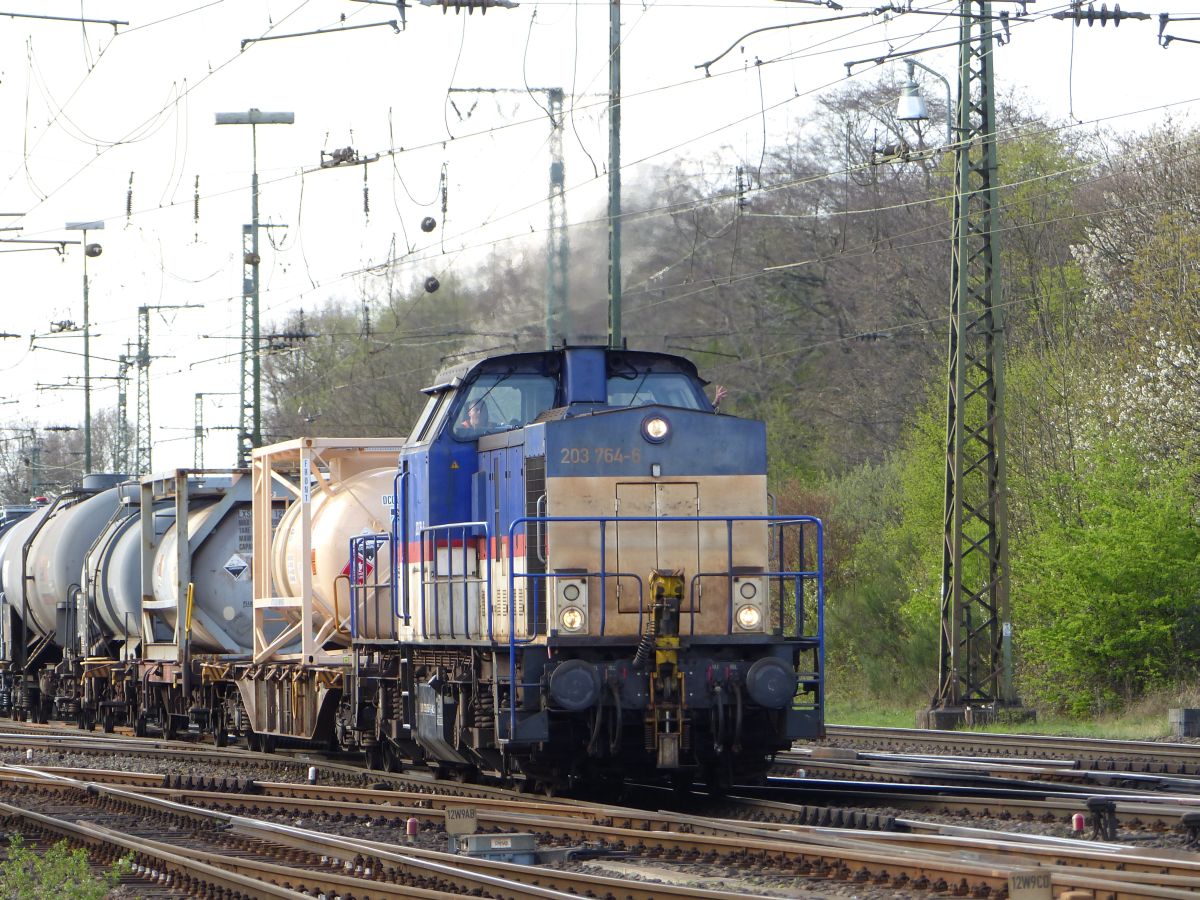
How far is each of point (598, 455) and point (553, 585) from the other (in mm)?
964

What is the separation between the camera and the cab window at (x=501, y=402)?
42.4 feet

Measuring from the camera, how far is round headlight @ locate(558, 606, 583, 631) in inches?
458

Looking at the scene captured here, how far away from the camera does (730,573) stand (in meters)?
11.8

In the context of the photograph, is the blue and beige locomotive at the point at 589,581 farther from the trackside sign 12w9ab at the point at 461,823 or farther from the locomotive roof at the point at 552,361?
the trackside sign 12w9ab at the point at 461,823

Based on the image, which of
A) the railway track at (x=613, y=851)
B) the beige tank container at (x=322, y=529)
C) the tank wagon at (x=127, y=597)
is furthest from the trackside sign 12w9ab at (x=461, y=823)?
the tank wagon at (x=127, y=597)

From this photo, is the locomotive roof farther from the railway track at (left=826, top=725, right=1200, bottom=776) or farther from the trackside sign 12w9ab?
the railway track at (left=826, top=725, right=1200, bottom=776)

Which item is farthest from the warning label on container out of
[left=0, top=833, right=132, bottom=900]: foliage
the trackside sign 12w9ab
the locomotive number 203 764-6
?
[left=0, top=833, right=132, bottom=900]: foliage

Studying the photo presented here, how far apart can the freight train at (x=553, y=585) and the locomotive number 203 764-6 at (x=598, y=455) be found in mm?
14

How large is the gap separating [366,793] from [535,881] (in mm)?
4164

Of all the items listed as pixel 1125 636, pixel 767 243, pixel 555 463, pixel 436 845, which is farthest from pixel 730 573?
pixel 767 243

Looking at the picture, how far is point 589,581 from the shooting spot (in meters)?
11.9

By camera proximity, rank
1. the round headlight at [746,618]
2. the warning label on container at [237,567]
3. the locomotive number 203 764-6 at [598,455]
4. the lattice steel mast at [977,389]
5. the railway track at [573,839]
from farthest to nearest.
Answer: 1. the lattice steel mast at [977,389]
2. the warning label on container at [237,567]
3. the round headlight at [746,618]
4. the locomotive number 203 764-6 at [598,455]
5. the railway track at [573,839]

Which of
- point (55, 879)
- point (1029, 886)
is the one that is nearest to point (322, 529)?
point (55, 879)

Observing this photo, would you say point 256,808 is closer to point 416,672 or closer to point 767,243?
point 416,672
